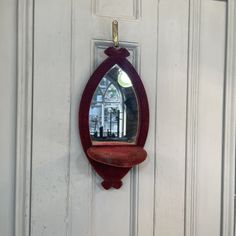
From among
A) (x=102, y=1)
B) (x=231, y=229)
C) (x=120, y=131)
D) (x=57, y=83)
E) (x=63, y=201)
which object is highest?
(x=102, y=1)

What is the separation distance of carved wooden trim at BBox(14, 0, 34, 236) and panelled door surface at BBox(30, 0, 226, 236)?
0.01 m

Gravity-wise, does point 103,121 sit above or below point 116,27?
below

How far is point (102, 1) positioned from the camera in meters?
0.76

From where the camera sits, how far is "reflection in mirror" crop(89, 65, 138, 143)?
75cm

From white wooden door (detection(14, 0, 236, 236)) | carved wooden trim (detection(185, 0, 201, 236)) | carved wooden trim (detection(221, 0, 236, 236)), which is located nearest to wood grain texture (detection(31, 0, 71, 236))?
white wooden door (detection(14, 0, 236, 236))

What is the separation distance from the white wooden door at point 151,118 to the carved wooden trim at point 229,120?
0.01 meters

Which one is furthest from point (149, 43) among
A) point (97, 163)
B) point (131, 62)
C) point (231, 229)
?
point (231, 229)

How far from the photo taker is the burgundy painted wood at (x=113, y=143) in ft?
2.39

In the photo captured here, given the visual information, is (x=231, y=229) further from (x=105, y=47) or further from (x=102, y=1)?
(x=102, y=1)

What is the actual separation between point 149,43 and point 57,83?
275mm

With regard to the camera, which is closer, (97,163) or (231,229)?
(97,163)

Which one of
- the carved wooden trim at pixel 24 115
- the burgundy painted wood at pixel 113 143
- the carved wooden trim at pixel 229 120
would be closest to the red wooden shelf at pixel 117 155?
the burgundy painted wood at pixel 113 143

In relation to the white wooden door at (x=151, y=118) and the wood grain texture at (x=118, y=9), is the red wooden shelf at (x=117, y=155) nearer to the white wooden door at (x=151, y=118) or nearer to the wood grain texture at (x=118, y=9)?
the white wooden door at (x=151, y=118)

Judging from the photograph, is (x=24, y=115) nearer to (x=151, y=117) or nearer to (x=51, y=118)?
(x=51, y=118)
